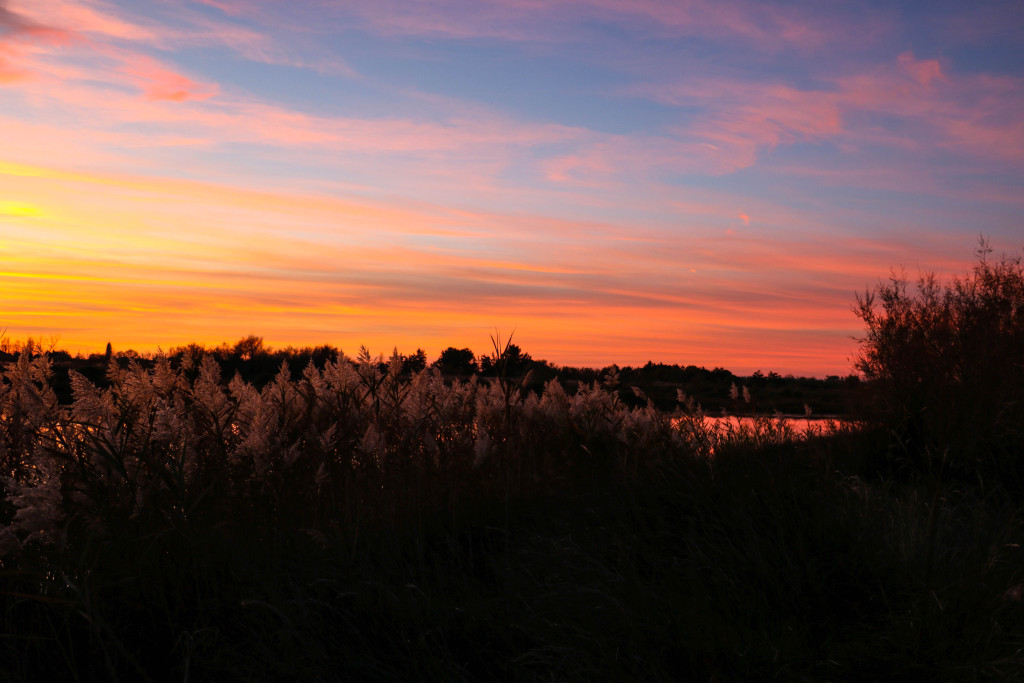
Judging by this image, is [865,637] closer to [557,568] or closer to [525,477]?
[557,568]

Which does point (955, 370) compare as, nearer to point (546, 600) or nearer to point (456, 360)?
point (546, 600)

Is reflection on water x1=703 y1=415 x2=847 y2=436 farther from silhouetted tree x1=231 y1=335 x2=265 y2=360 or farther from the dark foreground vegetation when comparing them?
silhouetted tree x1=231 y1=335 x2=265 y2=360

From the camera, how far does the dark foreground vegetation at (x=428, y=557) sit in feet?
9.61

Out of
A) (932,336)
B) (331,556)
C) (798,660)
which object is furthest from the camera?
(932,336)

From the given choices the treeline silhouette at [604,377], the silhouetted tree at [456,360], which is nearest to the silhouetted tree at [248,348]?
the treeline silhouette at [604,377]

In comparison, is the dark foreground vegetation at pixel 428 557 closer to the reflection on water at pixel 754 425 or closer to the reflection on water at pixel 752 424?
the reflection on water at pixel 754 425

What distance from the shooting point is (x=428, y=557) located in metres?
4.11

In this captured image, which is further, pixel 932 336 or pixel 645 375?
pixel 645 375

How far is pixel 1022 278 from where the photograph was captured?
9.66 metres

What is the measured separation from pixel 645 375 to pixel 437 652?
56.9ft

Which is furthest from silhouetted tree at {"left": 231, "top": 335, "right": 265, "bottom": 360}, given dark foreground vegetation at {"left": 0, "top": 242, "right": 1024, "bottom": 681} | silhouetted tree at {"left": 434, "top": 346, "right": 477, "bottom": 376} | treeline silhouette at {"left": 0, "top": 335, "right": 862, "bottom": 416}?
dark foreground vegetation at {"left": 0, "top": 242, "right": 1024, "bottom": 681}

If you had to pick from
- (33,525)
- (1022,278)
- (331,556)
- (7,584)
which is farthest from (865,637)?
(1022,278)

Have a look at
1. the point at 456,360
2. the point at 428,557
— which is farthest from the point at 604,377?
the point at 428,557

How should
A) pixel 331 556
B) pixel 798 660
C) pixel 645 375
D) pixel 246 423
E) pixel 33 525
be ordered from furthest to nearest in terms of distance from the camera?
pixel 645 375 < pixel 246 423 < pixel 331 556 < pixel 33 525 < pixel 798 660
